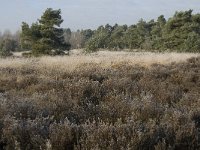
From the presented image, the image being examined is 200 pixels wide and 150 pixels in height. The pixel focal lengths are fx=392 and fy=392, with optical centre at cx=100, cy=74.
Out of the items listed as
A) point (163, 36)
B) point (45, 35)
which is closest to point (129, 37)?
point (163, 36)

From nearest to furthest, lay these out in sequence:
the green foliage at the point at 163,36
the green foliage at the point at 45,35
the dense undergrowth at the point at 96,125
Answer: the dense undergrowth at the point at 96,125 → the green foliage at the point at 45,35 → the green foliage at the point at 163,36

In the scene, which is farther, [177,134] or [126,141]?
[177,134]

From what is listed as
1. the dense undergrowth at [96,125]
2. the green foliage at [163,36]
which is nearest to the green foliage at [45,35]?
the green foliage at [163,36]

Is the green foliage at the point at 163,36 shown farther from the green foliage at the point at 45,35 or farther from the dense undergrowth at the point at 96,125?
the dense undergrowth at the point at 96,125

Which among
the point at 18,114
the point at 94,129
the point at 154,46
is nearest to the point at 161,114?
the point at 94,129

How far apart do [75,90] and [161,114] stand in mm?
2478

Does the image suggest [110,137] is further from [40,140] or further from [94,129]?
[40,140]

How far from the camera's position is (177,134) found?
175 inches

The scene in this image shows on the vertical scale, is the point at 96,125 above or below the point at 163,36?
below

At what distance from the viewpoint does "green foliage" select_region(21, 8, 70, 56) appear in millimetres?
30141

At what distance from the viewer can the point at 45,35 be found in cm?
3075

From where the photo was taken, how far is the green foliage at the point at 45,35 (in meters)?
30.1

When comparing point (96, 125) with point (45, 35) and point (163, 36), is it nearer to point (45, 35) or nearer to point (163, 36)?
point (45, 35)

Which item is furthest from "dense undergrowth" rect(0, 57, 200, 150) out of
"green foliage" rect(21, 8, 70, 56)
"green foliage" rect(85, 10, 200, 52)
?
"green foliage" rect(85, 10, 200, 52)
